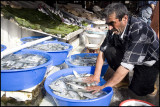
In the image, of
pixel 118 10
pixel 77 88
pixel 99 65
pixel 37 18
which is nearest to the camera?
pixel 118 10

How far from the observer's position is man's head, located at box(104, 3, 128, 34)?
2.11 m

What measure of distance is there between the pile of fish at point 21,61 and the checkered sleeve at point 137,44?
52.5 inches

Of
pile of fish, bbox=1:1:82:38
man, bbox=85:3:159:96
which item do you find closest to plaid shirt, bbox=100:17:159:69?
man, bbox=85:3:159:96

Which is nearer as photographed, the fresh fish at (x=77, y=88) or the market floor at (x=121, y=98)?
the fresh fish at (x=77, y=88)

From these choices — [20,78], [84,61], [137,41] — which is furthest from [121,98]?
[20,78]

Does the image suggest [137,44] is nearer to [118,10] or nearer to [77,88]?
[118,10]

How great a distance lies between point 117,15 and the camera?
83.4 inches

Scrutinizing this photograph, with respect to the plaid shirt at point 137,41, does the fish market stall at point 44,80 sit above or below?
below

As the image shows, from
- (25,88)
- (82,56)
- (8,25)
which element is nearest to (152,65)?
(82,56)

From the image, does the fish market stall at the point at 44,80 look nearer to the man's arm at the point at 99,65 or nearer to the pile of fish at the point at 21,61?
the pile of fish at the point at 21,61

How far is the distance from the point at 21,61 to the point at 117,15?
163 centimetres

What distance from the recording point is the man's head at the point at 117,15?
83.1 inches

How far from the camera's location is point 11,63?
2506mm

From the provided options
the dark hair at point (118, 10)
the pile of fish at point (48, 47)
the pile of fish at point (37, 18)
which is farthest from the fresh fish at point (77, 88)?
the pile of fish at point (37, 18)
